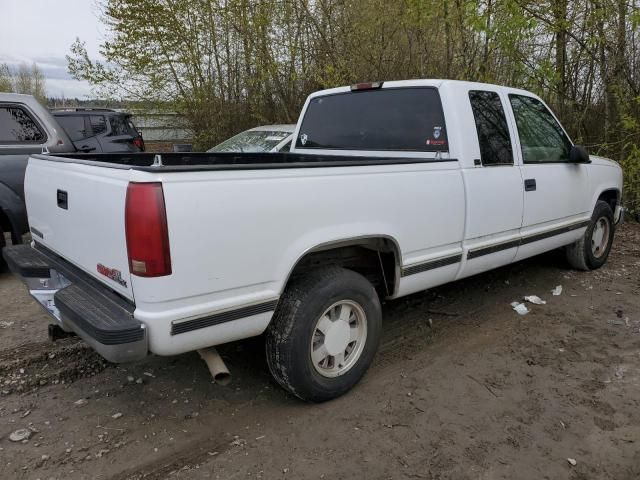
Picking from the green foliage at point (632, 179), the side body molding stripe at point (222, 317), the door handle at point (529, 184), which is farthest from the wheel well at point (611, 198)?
the side body molding stripe at point (222, 317)

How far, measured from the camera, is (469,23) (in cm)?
705

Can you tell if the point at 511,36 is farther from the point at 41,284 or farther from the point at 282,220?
the point at 41,284

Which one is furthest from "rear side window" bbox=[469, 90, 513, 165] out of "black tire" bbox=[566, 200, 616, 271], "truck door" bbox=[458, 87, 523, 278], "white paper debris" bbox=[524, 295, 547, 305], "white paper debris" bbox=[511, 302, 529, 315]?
"black tire" bbox=[566, 200, 616, 271]

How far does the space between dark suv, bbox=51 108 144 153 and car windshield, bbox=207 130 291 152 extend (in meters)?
2.96

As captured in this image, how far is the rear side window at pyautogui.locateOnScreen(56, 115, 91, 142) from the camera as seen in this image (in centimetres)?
1001

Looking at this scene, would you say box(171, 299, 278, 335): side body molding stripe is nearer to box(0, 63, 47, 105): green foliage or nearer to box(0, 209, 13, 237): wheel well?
box(0, 209, 13, 237): wheel well

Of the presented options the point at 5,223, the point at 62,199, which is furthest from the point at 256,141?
the point at 62,199

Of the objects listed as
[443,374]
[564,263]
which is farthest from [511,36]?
[443,374]

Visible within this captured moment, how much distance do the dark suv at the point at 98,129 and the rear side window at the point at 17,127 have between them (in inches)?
157

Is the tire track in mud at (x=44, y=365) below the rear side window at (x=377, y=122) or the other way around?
below

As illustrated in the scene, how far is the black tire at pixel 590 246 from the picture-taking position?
5516 millimetres

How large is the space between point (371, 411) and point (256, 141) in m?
5.98

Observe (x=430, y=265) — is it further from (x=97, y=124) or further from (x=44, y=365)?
(x=97, y=124)

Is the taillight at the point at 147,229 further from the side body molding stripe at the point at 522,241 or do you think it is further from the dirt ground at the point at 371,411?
the side body molding stripe at the point at 522,241
